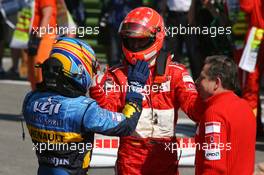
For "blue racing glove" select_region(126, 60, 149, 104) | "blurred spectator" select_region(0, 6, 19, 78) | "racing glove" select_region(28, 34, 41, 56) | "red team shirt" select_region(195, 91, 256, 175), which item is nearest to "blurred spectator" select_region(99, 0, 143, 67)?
"blurred spectator" select_region(0, 6, 19, 78)

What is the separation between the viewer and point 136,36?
17.5 ft

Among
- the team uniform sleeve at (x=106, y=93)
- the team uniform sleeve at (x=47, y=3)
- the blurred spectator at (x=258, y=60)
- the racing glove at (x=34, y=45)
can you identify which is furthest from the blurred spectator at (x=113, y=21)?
the team uniform sleeve at (x=106, y=93)

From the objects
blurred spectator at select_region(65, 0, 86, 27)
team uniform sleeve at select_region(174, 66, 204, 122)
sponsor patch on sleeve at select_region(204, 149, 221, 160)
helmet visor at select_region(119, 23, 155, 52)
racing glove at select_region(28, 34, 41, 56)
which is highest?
blurred spectator at select_region(65, 0, 86, 27)

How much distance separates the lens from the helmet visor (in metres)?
5.34

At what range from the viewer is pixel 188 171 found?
8.12m

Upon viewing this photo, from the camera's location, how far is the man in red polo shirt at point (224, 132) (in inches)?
181

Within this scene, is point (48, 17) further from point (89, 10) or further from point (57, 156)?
point (89, 10)

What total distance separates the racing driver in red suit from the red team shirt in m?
0.65

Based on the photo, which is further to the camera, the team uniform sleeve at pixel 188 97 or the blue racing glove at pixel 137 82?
the team uniform sleeve at pixel 188 97

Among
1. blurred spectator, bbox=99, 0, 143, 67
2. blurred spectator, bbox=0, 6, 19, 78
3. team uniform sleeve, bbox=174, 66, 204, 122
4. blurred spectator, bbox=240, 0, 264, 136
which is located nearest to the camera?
team uniform sleeve, bbox=174, 66, 204, 122

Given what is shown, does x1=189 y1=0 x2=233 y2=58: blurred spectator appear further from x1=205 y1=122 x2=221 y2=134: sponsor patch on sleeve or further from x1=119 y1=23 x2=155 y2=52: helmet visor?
x1=205 y1=122 x2=221 y2=134: sponsor patch on sleeve

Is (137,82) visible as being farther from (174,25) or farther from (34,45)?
(174,25)

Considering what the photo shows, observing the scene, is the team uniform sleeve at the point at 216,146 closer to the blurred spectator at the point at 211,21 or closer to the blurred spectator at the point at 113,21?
the blurred spectator at the point at 211,21

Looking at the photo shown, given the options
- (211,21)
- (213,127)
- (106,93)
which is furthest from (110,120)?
(211,21)
